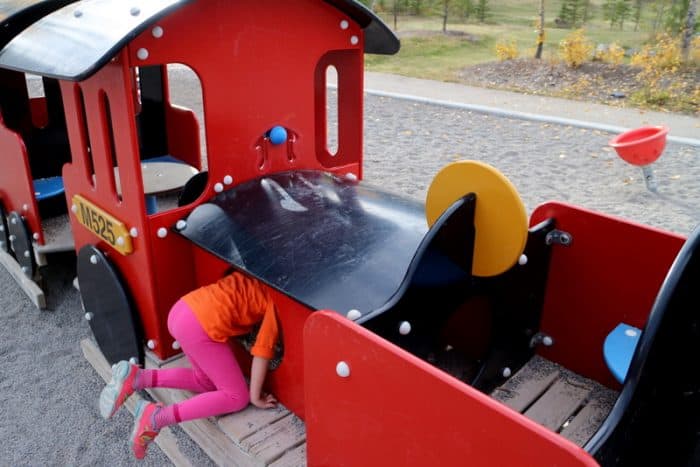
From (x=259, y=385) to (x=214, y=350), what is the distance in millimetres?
171

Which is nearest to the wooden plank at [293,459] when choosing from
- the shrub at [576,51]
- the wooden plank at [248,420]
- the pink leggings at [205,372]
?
the wooden plank at [248,420]

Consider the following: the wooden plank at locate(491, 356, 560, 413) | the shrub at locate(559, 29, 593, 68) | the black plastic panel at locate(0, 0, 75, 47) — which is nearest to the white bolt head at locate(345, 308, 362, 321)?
the wooden plank at locate(491, 356, 560, 413)

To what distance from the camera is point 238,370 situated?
1875 millimetres

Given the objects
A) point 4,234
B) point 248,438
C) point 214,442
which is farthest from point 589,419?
point 4,234

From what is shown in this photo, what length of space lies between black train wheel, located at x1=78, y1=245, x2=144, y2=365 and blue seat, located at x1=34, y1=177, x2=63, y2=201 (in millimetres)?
897

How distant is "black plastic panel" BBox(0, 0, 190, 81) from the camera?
1.63 m

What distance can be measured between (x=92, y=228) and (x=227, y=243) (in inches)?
27.5

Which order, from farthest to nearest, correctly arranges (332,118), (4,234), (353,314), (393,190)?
(332,118) → (393,190) → (4,234) → (353,314)

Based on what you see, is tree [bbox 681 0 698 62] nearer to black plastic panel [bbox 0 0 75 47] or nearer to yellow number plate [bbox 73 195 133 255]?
black plastic panel [bbox 0 0 75 47]

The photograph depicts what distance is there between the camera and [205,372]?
1847 mm

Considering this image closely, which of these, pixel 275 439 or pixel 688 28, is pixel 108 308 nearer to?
pixel 275 439

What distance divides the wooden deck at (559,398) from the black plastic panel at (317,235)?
0.61 meters

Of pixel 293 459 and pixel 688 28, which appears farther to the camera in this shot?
pixel 688 28

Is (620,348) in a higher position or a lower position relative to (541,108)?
higher
